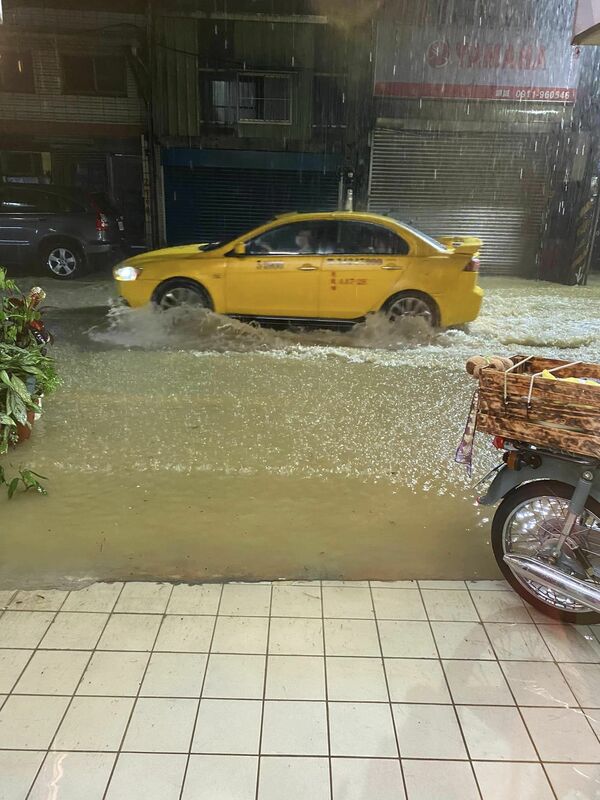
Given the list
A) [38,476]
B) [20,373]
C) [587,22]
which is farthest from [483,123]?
[38,476]

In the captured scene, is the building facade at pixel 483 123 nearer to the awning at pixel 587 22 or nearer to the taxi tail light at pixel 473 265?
the taxi tail light at pixel 473 265

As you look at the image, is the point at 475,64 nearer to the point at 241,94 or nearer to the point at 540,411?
the point at 241,94

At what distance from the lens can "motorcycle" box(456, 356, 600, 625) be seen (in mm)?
2336

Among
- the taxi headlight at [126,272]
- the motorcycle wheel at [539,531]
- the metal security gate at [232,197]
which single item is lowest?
the motorcycle wheel at [539,531]

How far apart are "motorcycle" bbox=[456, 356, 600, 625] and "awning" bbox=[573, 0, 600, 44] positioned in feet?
9.43

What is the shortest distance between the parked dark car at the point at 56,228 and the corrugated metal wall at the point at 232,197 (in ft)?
3.22

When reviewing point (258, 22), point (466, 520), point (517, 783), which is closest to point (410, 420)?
point (466, 520)

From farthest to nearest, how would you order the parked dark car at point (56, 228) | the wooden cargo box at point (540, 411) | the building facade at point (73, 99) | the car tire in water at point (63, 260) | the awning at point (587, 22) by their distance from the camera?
the car tire in water at point (63, 260) → the parked dark car at point (56, 228) → the building facade at point (73, 99) → the awning at point (587, 22) → the wooden cargo box at point (540, 411)

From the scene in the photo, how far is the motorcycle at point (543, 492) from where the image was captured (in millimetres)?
2336

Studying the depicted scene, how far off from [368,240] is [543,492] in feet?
15.3

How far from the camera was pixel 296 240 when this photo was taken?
6.68 metres

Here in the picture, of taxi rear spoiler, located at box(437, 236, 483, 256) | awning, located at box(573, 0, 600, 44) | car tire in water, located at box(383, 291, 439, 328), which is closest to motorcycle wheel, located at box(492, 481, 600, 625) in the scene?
awning, located at box(573, 0, 600, 44)

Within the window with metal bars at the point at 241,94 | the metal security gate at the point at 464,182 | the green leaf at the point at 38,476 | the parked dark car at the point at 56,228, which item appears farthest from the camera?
the parked dark car at the point at 56,228

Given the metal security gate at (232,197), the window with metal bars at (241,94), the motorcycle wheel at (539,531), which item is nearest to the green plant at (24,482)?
the motorcycle wheel at (539,531)
